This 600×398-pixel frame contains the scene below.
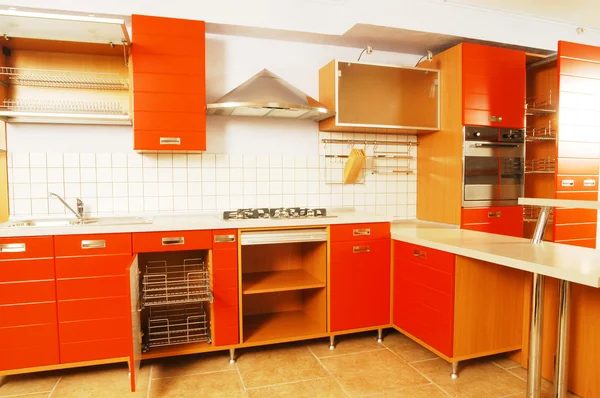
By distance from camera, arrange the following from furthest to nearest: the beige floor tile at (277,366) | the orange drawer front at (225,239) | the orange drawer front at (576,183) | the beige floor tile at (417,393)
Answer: the orange drawer front at (576,183) < the orange drawer front at (225,239) < the beige floor tile at (277,366) < the beige floor tile at (417,393)

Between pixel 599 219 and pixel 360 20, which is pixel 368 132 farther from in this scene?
pixel 599 219

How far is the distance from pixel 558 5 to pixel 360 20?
5.87 ft

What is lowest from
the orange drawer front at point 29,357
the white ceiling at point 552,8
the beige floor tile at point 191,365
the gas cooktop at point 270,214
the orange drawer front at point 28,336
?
the beige floor tile at point 191,365

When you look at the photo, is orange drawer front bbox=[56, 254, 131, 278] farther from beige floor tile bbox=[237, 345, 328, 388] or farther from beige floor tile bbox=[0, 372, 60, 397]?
beige floor tile bbox=[237, 345, 328, 388]

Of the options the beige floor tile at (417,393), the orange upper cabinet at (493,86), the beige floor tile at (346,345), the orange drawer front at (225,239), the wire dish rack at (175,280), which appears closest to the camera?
the beige floor tile at (417,393)

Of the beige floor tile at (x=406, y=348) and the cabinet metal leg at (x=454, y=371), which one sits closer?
the cabinet metal leg at (x=454, y=371)

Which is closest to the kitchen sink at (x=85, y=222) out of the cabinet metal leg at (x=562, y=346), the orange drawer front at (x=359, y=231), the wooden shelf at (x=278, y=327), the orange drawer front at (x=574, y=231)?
the wooden shelf at (x=278, y=327)

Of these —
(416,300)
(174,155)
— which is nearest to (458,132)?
(416,300)

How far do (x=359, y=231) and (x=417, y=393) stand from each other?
106 cm

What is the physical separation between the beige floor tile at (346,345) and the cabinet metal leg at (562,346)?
45.3 inches

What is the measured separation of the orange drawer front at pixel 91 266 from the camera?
2352 millimetres

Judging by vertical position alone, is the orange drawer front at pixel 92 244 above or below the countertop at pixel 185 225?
below

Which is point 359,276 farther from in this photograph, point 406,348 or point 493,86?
point 493,86

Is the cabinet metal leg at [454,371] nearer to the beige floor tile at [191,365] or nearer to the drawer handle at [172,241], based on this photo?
the beige floor tile at [191,365]
